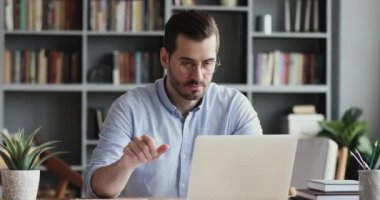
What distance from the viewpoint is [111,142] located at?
2619mm

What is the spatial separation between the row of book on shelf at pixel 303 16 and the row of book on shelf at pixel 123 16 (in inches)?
38.1

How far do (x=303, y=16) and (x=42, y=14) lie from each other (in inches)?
76.8

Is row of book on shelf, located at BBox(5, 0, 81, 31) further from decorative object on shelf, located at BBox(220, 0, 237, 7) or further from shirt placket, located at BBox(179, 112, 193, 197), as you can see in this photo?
shirt placket, located at BBox(179, 112, 193, 197)

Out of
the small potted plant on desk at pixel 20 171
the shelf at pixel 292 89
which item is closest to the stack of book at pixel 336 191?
the small potted plant on desk at pixel 20 171

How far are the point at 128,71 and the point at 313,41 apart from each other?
1473 millimetres

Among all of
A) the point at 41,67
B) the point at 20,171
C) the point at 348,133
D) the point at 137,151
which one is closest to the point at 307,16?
the point at 348,133

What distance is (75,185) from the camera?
5.51 meters

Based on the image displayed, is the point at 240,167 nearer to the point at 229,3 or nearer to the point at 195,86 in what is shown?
the point at 195,86

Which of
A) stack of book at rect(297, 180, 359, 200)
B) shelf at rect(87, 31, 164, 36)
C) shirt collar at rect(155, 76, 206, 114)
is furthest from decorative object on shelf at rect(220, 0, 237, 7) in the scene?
stack of book at rect(297, 180, 359, 200)

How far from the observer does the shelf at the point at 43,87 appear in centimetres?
546

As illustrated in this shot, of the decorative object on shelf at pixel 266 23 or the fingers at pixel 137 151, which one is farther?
the decorative object on shelf at pixel 266 23

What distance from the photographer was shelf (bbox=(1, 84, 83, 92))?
5.46 m

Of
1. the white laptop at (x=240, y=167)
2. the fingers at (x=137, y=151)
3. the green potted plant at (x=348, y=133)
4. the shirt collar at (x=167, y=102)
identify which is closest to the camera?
the white laptop at (x=240, y=167)

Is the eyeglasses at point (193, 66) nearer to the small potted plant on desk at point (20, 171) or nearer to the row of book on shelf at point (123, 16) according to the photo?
the small potted plant on desk at point (20, 171)
